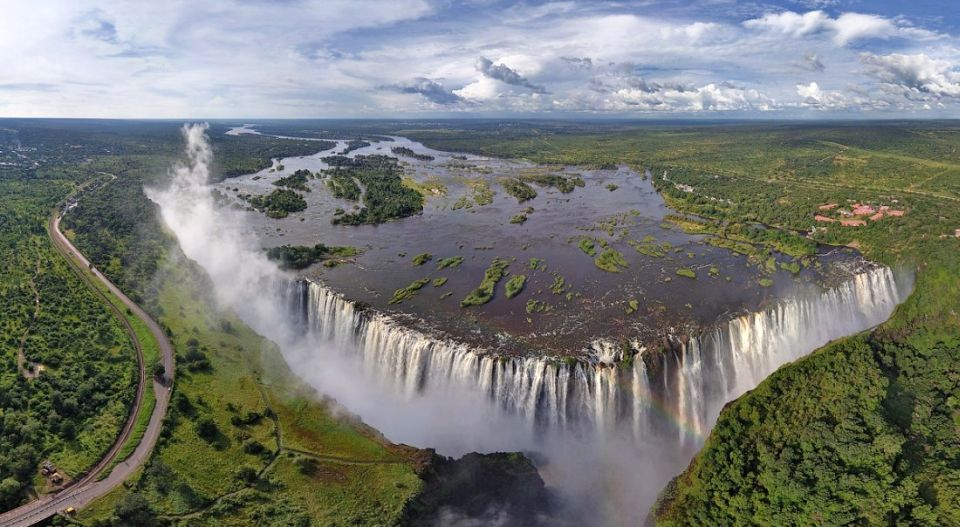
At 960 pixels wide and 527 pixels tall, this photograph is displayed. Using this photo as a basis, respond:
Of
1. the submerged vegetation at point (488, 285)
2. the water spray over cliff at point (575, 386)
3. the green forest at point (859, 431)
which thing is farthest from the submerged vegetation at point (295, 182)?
the green forest at point (859, 431)

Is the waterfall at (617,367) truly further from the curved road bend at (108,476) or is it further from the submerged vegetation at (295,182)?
the submerged vegetation at (295,182)

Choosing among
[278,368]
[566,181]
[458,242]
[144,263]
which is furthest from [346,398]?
[566,181]

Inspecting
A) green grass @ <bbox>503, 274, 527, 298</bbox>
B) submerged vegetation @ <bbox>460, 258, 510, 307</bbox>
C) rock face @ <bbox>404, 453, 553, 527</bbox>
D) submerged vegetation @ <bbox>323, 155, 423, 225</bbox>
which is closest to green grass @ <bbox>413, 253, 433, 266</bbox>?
submerged vegetation @ <bbox>460, 258, 510, 307</bbox>

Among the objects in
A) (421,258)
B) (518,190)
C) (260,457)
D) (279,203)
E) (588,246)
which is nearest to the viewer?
(260,457)

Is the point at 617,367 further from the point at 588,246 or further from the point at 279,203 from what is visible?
the point at 279,203

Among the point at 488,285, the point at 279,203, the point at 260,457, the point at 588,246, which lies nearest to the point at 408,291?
the point at 488,285

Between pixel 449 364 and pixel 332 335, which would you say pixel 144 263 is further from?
pixel 449 364

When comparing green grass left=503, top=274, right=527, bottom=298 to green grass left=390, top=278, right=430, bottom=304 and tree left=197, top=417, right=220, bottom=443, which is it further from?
tree left=197, top=417, right=220, bottom=443
